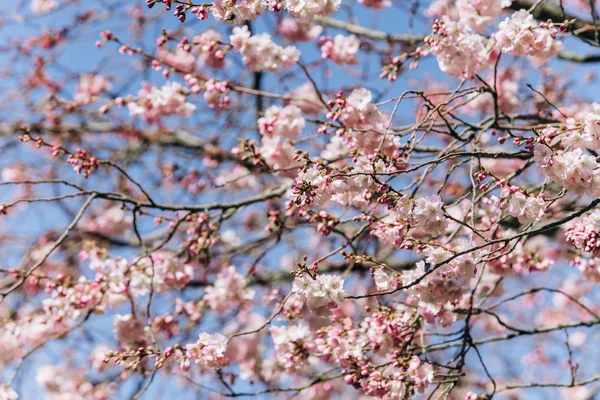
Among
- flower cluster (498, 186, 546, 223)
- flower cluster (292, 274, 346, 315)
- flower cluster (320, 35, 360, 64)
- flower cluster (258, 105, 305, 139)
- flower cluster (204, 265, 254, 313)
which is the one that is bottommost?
flower cluster (204, 265, 254, 313)

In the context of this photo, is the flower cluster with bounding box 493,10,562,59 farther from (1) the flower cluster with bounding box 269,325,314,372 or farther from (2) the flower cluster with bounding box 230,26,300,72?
(1) the flower cluster with bounding box 269,325,314,372

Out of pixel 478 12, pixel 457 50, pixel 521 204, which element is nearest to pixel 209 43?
pixel 457 50

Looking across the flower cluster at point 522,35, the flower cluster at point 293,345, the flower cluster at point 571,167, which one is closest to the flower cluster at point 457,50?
the flower cluster at point 522,35

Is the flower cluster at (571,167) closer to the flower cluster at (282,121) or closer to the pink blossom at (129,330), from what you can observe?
the flower cluster at (282,121)

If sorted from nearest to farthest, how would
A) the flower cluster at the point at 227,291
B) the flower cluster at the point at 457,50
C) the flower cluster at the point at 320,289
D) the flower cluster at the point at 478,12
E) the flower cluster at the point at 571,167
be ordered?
the flower cluster at the point at 571,167 → the flower cluster at the point at 320,289 → the flower cluster at the point at 457,50 → the flower cluster at the point at 478,12 → the flower cluster at the point at 227,291

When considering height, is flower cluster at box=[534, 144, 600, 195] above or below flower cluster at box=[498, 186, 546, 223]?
above

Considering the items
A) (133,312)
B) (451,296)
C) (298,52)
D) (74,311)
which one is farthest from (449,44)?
(74,311)

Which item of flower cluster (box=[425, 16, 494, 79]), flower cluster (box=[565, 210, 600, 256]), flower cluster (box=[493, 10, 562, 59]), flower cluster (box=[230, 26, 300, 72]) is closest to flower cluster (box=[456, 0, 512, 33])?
flower cluster (box=[425, 16, 494, 79])

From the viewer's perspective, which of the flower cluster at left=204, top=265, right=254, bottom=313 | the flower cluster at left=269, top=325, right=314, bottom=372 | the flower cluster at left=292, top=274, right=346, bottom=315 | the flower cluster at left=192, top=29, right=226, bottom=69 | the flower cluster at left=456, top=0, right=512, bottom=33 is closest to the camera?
the flower cluster at left=292, top=274, right=346, bottom=315

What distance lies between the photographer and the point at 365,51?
13.6 feet

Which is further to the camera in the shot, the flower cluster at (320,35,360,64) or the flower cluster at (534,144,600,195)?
the flower cluster at (320,35,360,64)

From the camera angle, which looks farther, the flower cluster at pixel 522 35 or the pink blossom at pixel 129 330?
the pink blossom at pixel 129 330

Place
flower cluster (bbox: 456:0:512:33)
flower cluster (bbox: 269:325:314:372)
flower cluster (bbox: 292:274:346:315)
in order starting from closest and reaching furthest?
flower cluster (bbox: 292:274:346:315)
flower cluster (bbox: 269:325:314:372)
flower cluster (bbox: 456:0:512:33)

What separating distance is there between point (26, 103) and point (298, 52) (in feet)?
11.3
